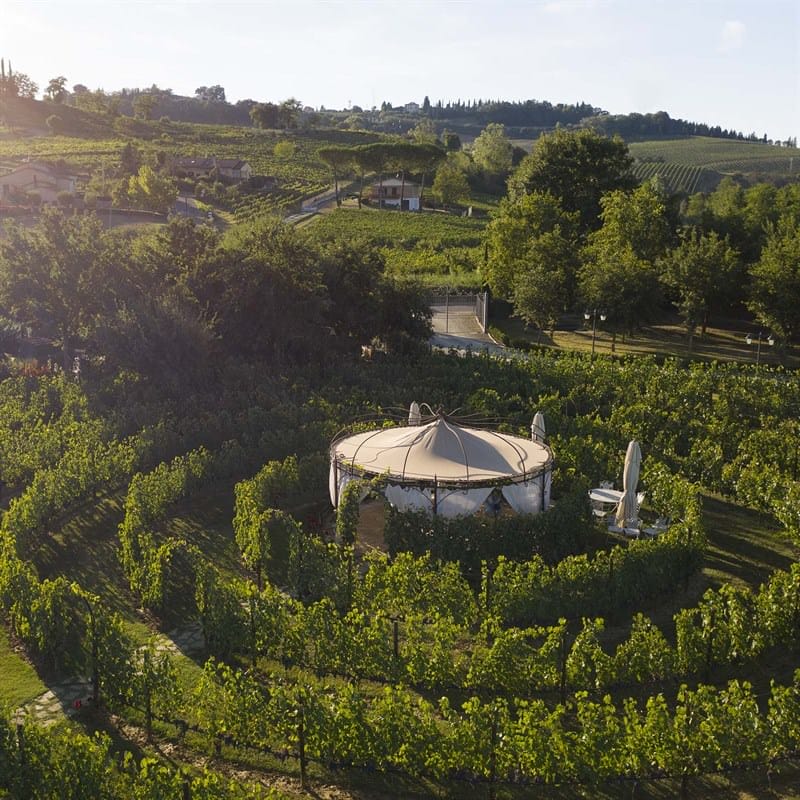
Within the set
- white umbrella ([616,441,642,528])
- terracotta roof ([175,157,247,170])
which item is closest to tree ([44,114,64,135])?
terracotta roof ([175,157,247,170])

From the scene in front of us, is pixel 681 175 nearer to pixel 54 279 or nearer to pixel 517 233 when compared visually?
pixel 517 233

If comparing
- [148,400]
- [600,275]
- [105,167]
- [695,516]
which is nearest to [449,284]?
[600,275]

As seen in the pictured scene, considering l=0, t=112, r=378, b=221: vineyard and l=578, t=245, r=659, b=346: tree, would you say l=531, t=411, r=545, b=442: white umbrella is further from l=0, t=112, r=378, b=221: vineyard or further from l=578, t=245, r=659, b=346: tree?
l=0, t=112, r=378, b=221: vineyard

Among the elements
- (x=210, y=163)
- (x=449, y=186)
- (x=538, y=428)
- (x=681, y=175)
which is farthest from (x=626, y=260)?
(x=681, y=175)

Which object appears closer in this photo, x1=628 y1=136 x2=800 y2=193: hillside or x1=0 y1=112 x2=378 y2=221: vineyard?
x1=0 y1=112 x2=378 y2=221: vineyard

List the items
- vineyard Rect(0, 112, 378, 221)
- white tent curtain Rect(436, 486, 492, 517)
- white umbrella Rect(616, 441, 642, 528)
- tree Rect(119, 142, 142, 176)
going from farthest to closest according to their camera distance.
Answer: vineyard Rect(0, 112, 378, 221)
tree Rect(119, 142, 142, 176)
white umbrella Rect(616, 441, 642, 528)
white tent curtain Rect(436, 486, 492, 517)

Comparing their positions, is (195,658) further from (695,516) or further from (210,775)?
(695,516)
